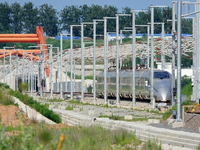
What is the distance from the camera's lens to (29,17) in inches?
6594

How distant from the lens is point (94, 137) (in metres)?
14.4

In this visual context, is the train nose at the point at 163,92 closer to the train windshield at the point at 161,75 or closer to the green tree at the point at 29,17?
the train windshield at the point at 161,75

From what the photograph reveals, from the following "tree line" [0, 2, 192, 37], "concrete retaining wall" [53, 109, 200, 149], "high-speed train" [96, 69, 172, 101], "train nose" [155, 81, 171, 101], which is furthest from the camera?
"tree line" [0, 2, 192, 37]

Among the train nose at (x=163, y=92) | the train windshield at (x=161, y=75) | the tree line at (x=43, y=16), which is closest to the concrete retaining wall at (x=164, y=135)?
the train nose at (x=163, y=92)

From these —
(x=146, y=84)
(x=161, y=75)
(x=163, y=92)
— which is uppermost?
(x=161, y=75)

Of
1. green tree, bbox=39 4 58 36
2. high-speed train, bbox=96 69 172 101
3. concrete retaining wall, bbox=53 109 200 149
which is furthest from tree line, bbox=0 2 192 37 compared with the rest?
concrete retaining wall, bbox=53 109 200 149

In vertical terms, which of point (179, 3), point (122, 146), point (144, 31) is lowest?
point (122, 146)

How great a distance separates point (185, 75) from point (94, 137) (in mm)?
66862

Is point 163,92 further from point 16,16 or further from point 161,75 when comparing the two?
point 16,16

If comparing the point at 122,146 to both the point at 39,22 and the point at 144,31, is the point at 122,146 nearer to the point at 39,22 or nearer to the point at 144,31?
the point at 144,31

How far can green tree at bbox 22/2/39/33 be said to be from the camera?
16625 cm

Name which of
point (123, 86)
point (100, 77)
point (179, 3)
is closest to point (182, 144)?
point (179, 3)

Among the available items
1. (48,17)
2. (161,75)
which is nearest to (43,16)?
(48,17)

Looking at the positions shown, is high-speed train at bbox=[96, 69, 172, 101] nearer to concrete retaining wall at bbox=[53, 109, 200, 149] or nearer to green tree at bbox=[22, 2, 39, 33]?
concrete retaining wall at bbox=[53, 109, 200, 149]
